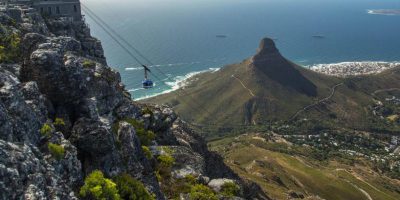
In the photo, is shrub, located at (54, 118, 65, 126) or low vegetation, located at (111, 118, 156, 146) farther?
low vegetation, located at (111, 118, 156, 146)

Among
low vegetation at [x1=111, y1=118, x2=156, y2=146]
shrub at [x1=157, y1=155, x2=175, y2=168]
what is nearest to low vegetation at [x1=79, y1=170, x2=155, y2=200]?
shrub at [x1=157, y1=155, x2=175, y2=168]

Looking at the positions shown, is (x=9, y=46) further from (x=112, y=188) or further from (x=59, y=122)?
(x=112, y=188)

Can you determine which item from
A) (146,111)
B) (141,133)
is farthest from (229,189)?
(146,111)

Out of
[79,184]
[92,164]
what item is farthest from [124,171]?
[79,184]

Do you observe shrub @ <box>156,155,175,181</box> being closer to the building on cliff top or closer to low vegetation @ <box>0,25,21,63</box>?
low vegetation @ <box>0,25,21,63</box>

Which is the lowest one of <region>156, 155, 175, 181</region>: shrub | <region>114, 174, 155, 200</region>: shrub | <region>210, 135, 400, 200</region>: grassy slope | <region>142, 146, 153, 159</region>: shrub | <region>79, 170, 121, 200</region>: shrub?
<region>210, 135, 400, 200</region>: grassy slope

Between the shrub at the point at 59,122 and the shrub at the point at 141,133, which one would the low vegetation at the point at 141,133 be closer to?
the shrub at the point at 141,133
